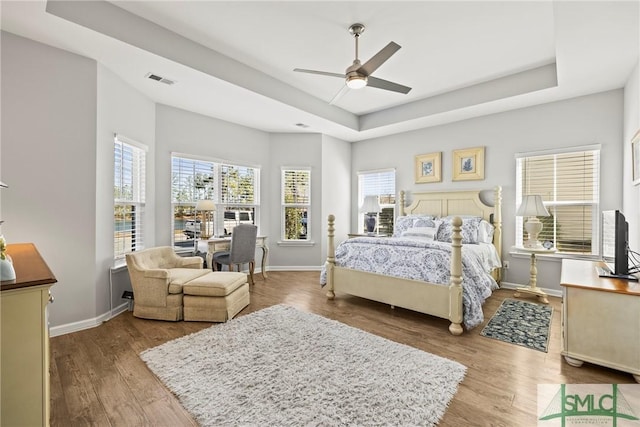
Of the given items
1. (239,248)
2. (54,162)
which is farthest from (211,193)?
(54,162)

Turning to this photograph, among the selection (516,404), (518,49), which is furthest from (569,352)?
(518,49)

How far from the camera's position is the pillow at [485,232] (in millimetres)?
4461

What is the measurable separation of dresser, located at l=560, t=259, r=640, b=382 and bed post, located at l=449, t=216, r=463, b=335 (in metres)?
0.82

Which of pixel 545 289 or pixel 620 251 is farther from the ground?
pixel 620 251

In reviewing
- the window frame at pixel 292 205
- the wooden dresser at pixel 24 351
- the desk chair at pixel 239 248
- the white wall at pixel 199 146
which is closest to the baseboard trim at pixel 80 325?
the white wall at pixel 199 146

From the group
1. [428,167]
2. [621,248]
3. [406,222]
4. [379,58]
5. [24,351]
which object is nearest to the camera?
[24,351]

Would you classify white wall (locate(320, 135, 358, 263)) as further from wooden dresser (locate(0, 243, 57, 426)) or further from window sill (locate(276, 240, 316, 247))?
wooden dresser (locate(0, 243, 57, 426))

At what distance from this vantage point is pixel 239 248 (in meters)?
4.58

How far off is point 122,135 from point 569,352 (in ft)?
16.9

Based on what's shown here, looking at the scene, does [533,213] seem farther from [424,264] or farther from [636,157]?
[424,264]

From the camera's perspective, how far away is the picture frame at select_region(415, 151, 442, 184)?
211 inches

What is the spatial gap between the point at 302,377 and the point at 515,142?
4669mm

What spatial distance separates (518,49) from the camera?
3.44m
